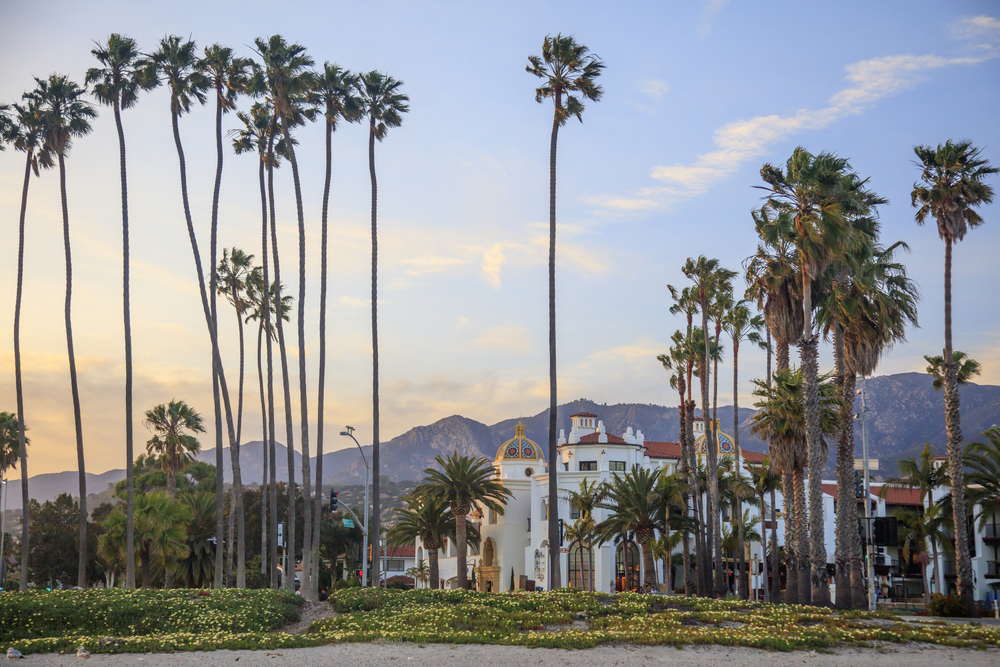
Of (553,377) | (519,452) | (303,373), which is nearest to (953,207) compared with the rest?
(553,377)

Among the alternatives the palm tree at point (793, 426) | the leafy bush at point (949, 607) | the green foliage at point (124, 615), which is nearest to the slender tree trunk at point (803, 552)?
the palm tree at point (793, 426)

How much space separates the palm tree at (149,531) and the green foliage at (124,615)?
17.6 meters

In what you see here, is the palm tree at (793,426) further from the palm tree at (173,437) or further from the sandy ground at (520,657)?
the palm tree at (173,437)

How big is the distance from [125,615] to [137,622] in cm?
43

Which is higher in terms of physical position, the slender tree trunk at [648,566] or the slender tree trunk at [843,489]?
the slender tree trunk at [843,489]

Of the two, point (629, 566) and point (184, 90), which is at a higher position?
point (184, 90)

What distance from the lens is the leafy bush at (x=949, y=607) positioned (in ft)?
121

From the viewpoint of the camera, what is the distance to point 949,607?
3744 centimetres

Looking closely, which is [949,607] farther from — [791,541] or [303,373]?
[303,373]

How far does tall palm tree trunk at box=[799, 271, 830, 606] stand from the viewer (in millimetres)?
35125

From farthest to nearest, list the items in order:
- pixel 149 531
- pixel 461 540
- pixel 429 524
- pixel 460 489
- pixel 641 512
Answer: pixel 429 524
pixel 460 489
pixel 461 540
pixel 641 512
pixel 149 531

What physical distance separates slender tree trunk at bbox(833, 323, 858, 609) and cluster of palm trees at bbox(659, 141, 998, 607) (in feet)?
0.16

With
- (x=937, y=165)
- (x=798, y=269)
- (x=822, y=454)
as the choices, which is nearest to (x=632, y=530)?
(x=822, y=454)

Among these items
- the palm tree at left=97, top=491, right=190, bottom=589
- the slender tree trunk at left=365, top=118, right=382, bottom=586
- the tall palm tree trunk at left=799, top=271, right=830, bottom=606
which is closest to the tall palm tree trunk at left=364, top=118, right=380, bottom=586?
the slender tree trunk at left=365, top=118, right=382, bottom=586
